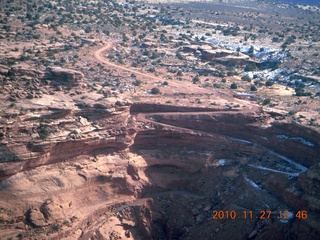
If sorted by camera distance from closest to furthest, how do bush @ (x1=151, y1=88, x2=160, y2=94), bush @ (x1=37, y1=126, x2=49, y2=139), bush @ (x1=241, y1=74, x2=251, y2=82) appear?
bush @ (x1=37, y1=126, x2=49, y2=139)
bush @ (x1=151, y1=88, x2=160, y2=94)
bush @ (x1=241, y1=74, x2=251, y2=82)

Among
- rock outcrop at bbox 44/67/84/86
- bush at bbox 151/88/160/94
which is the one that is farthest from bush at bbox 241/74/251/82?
rock outcrop at bbox 44/67/84/86

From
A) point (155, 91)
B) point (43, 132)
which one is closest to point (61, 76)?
point (43, 132)

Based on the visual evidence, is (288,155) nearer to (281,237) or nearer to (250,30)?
(281,237)

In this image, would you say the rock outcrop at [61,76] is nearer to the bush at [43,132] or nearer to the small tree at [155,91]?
the bush at [43,132]

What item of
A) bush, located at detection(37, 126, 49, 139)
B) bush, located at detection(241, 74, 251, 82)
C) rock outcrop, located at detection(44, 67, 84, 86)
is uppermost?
rock outcrop, located at detection(44, 67, 84, 86)

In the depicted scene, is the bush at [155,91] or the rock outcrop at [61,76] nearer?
the rock outcrop at [61,76]

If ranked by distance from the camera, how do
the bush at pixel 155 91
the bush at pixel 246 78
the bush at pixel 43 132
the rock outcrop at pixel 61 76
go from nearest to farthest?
the bush at pixel 43 132
the rock outcrop at pixel 61 76
the bush at pixel 155 91
the bush at pixel 246 78

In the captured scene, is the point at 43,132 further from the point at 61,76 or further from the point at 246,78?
the point at 246,78

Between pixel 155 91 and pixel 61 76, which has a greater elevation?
pixel 61 76

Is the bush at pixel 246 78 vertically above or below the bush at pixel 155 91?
below

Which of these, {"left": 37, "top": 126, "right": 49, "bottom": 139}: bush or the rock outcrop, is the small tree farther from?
{"left": 37, "top": 126, "right": 49, "bottom": 139}: bush

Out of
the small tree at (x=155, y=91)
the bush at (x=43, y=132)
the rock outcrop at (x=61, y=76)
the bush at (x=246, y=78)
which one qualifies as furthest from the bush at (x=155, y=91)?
the bush at (x=246, y=78)

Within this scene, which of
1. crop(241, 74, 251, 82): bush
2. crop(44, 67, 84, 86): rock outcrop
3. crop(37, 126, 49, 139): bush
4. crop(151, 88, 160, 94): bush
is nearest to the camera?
crop(37, 126, 49, 139): bush
